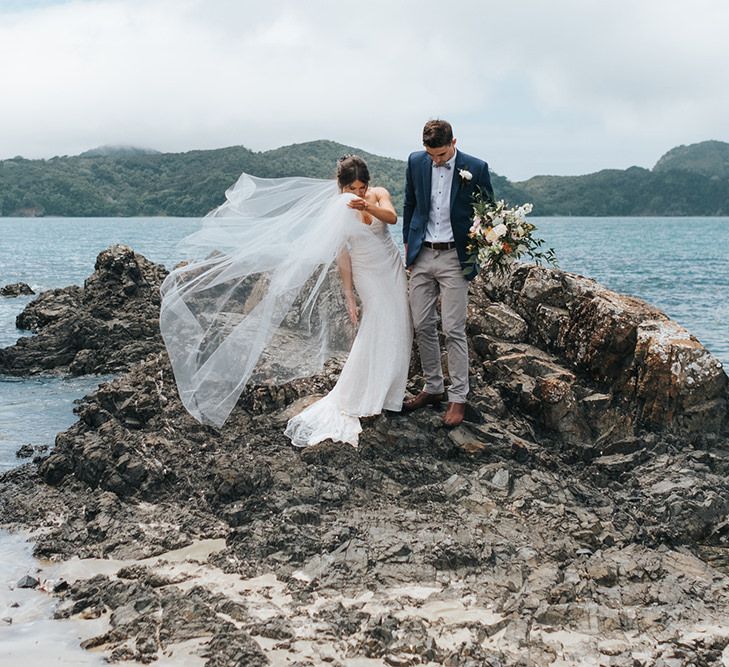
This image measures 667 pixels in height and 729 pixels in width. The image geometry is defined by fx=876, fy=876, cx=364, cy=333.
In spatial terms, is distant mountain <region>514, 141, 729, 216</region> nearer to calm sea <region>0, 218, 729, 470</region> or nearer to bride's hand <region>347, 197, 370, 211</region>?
calm sea <region>0, 218, 729, 470</region>

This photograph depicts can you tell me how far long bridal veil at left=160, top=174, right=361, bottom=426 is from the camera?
27.2 feet

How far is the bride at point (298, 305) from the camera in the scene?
8.14m

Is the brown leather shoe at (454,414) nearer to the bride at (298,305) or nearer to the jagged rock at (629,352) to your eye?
the bride at (298,305)

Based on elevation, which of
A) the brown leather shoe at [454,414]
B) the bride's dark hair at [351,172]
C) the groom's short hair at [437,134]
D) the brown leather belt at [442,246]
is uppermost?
the groom's short hair at [437,134]

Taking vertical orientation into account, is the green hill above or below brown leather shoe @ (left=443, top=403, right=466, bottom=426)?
above

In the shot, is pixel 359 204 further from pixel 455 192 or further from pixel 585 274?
pixel 585 274

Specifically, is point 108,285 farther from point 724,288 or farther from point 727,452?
point 724,288

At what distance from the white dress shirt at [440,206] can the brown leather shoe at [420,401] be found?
4.94ft

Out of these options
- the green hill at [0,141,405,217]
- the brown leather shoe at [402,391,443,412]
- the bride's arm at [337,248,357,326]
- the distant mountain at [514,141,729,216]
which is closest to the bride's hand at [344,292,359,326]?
the bride's arm at [337,248,357,326]

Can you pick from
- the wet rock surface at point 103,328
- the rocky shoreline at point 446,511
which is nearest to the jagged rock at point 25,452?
the rocky shoreline at point 446,511

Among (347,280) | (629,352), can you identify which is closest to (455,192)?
(347,280)

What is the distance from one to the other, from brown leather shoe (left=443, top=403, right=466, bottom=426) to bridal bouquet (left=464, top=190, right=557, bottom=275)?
4.20 ft

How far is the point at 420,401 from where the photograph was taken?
27.6 feet

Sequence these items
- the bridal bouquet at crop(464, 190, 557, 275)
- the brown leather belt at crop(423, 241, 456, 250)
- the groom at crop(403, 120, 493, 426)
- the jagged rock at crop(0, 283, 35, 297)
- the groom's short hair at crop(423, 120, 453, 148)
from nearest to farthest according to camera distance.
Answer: the groom's short hair at crop(423, 120, 453, 148) → the bridal bouquet at crop(464, 190, 557, 275) → the groom at crop(403, 120, 493, 426) → the brown leather belt at crop(423, 241, 456, 250) → the jagged rock at crop(0, 283, 35, 297)
